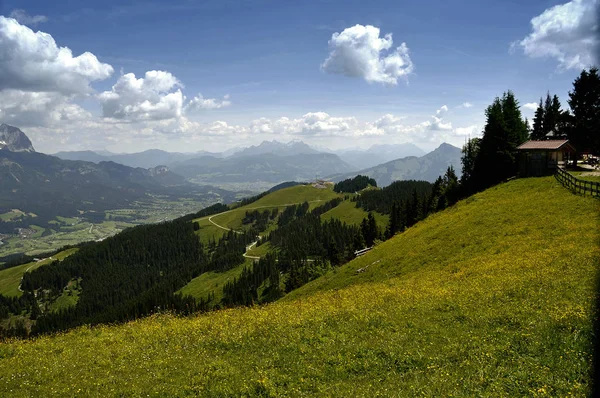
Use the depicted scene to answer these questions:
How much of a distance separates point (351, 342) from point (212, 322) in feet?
35.6

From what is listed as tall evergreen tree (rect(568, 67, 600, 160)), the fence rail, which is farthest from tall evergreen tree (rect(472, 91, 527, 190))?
the fence rail

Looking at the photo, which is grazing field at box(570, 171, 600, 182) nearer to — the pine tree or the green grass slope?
the green grass slope

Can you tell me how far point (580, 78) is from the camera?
244ft

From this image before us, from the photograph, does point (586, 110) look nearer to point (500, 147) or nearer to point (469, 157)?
point (500, 147)

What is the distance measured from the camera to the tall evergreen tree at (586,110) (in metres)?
72.9

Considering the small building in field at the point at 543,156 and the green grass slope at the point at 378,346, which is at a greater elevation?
the small building in field at the point at 543,156

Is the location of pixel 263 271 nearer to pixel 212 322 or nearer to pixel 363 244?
pixel 363 244

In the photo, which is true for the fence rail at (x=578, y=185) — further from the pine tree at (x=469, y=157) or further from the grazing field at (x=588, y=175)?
the pine tree at (x=469, y=157)

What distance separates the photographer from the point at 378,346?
17.3m

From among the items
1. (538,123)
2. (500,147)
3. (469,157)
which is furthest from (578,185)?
(538,123)

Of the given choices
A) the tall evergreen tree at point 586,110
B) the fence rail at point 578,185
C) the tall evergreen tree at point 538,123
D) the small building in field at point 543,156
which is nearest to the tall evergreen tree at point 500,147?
the small building in field at point 543,156

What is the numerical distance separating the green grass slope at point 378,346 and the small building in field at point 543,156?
41.0 meters

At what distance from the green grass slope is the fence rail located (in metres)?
14.0

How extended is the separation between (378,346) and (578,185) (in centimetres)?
4811
